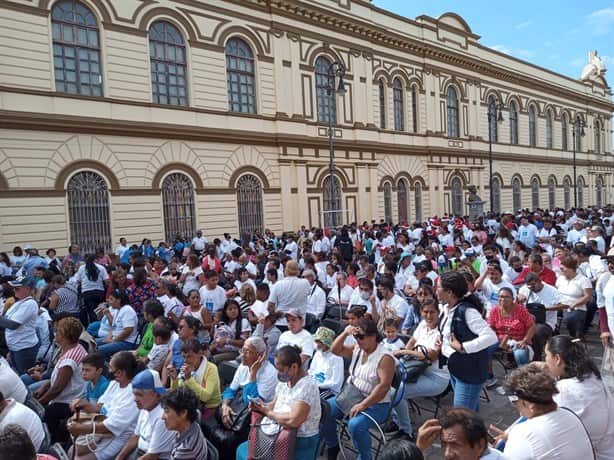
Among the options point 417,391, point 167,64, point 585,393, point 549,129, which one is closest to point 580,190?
point 549,129

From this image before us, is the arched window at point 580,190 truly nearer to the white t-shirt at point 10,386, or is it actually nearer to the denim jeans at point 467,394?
the denim jeans at point 467,394

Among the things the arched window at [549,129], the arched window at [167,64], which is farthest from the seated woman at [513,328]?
the arched window at [549,129]

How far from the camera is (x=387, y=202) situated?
85.5 feet

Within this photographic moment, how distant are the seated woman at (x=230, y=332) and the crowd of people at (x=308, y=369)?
2cm

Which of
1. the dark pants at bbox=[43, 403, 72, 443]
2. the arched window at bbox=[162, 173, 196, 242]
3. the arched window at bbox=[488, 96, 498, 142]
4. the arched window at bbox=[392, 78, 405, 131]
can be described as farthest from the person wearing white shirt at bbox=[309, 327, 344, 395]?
the arched window at bbox=[488, 96, 498, 142]

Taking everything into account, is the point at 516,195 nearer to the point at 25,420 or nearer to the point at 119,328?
the point at 119,328

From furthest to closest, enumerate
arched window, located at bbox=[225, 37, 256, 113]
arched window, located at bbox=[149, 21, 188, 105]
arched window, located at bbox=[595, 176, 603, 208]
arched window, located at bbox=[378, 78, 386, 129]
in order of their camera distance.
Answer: arched window, located at bbox=[595, 176, 603, 208]
arched window, located at bbox=[378, 78, 386, 129]
arched window, located at bbox=[225, 37, 256, 113]
arched window, located at bbox=[149, 21, 188, 105]

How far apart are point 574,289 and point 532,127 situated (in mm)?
35601

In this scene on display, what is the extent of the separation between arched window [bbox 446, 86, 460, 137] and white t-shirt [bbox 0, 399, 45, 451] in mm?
29591

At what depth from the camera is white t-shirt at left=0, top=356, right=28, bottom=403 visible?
4.18m

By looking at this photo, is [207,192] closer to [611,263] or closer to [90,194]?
[90,194]

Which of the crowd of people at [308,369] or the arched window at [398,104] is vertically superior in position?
the arched window at [398,104]

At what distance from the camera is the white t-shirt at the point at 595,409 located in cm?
296

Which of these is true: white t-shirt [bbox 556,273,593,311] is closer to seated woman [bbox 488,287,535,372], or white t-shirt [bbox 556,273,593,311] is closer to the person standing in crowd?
seated woman [bbox 488,287,535,372]
